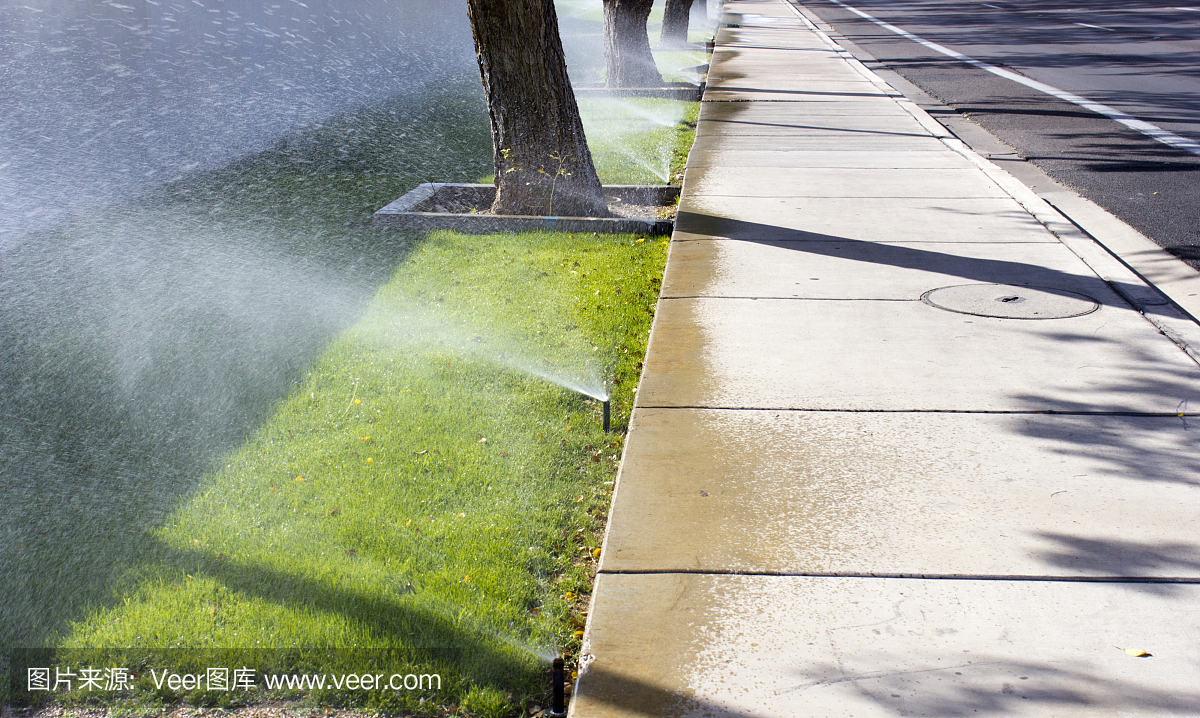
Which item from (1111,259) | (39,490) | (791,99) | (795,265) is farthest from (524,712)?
(791,99)

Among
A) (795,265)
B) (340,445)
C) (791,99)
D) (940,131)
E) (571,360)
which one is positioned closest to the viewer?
(340,445)

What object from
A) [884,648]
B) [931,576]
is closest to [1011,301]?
[931,576]

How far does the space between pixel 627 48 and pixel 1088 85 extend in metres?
6.70

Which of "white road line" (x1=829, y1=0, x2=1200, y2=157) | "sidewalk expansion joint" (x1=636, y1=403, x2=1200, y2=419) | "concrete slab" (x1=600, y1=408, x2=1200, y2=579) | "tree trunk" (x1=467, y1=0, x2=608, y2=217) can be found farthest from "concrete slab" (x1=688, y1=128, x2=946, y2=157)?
"concrete slab" (x1=600, y1=408, x2=1200, y2=579)

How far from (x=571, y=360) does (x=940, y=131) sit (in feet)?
24.3

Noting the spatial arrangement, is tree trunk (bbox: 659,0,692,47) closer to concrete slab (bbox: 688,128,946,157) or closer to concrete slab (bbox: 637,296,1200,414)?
concrete slab (bbox: 688,128,946,157)

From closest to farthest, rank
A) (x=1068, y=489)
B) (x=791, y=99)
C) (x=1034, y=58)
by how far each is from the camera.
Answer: (x=1068, y=489) < (x=791, y=99) < (x=1034, y=58)

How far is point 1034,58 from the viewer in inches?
664

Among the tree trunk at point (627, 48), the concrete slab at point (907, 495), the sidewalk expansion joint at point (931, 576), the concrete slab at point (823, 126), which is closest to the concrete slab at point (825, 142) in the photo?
the concrete slab at point (823, 126)

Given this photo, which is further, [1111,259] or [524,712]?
[1111,259]

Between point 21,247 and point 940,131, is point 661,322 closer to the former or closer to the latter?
point 21,247

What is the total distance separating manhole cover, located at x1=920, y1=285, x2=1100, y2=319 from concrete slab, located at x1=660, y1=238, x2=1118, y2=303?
108 mm

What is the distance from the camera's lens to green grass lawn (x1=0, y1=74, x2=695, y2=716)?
244 cm

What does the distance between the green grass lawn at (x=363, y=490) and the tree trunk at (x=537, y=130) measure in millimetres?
1113
